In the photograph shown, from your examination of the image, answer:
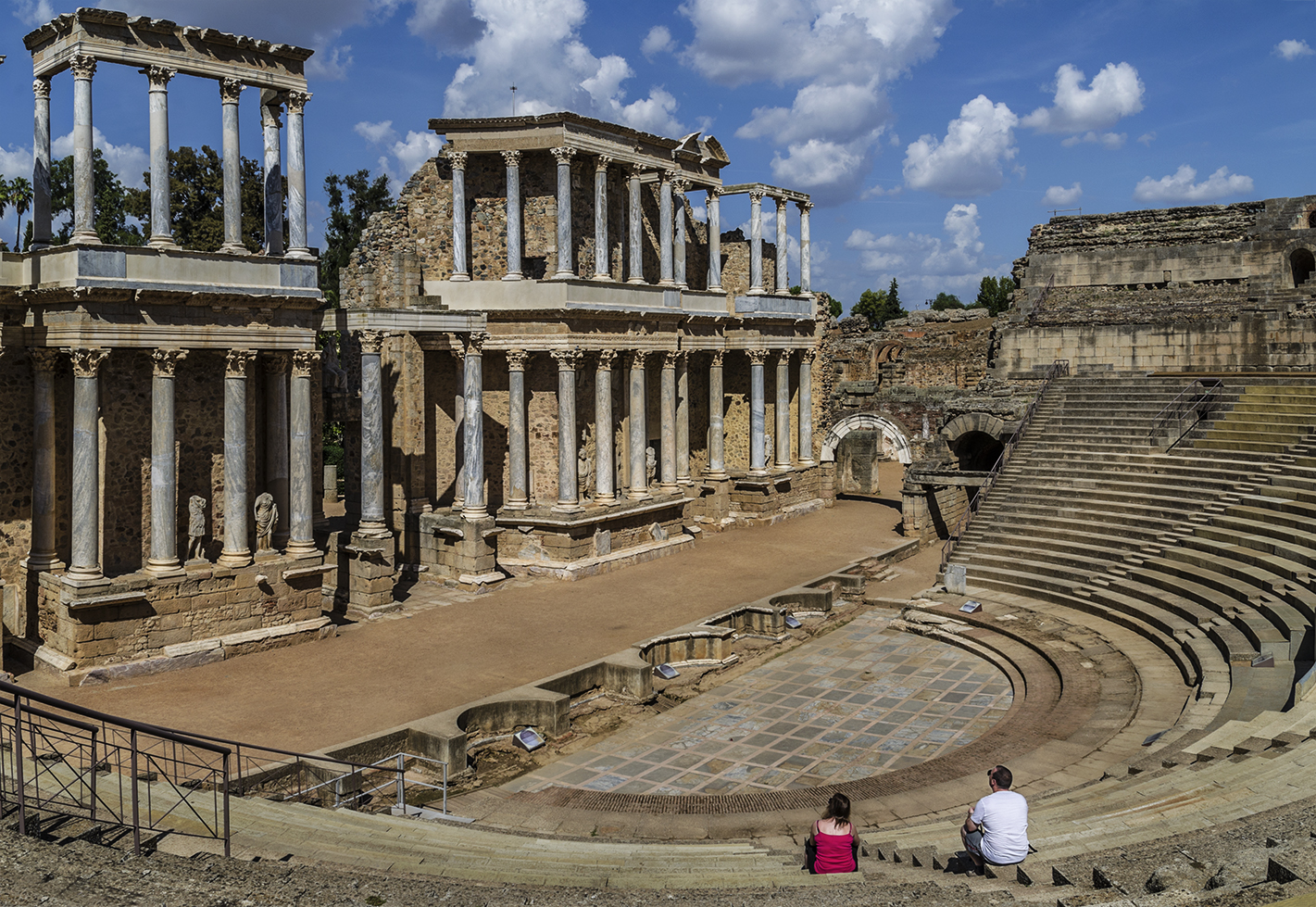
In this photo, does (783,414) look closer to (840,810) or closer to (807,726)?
(807,726)

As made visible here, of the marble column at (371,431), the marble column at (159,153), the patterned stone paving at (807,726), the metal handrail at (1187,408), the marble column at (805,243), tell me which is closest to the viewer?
the patterned stone paving at (807,726)

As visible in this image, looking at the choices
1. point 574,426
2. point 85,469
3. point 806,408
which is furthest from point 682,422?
point 85,469

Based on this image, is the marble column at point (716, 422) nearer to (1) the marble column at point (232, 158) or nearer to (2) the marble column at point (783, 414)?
(2) the marble column at point (783, 414)

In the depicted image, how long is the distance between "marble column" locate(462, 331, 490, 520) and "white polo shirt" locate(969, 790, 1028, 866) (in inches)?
677

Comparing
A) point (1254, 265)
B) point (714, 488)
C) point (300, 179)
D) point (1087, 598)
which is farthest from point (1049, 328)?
point (300, 179)

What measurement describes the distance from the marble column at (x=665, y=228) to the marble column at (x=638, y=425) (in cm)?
301

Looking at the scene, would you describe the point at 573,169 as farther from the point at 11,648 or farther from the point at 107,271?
the point at 11,648

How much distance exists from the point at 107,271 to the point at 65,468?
3.94 meters

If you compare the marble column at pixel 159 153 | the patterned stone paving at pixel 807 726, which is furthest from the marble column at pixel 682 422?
the marble column at pixel 159 153

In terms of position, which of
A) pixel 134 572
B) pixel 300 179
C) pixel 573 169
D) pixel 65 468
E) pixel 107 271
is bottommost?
pixel 134 572

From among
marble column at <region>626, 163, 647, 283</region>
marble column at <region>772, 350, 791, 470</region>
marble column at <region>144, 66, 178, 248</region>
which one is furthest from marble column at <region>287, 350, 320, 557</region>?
marble column at <region>772, 350, 791, 470</region>

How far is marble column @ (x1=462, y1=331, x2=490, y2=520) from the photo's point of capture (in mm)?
24625

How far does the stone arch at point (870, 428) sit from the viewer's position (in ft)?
109

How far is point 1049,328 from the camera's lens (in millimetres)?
33750
